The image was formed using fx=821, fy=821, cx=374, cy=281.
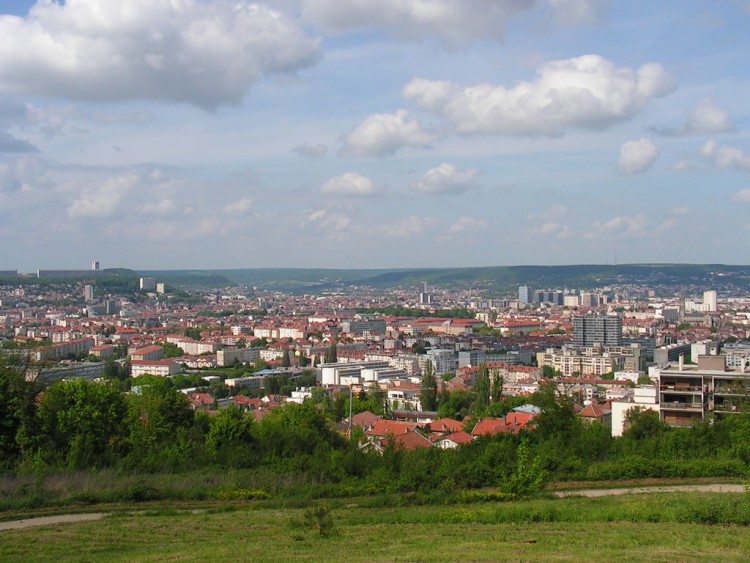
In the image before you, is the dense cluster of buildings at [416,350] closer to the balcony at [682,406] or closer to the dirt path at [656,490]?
the balcony at [682,406]

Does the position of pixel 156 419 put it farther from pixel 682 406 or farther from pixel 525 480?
pixel 682 406

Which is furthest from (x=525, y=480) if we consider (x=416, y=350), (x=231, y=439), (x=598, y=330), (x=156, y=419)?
(x=598, y=330)

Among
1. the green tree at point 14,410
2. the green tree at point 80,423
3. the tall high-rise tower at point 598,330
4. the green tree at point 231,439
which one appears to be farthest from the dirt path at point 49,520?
the tall high-rise tower at point 598,330

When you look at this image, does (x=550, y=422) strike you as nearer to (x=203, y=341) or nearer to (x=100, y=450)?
(x=100, y=450)

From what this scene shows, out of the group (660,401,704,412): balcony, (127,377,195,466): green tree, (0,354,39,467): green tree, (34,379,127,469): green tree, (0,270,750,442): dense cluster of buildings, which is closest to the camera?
(34,379,127,469): green tree

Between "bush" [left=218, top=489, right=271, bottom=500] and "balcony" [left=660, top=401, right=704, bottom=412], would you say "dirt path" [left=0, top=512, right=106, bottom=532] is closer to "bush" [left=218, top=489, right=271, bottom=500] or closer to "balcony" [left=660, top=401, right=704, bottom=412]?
"bush" [left=218, top=489, right=271, bottom=500]

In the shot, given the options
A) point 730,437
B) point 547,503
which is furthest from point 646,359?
point 547,503

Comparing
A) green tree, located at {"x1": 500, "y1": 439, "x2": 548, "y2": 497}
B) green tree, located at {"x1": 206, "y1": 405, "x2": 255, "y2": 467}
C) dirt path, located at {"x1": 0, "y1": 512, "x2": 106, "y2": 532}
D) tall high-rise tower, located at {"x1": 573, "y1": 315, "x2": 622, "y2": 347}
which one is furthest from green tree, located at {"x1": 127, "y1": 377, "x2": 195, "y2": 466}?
tall high-rise tower, located at {"x1": 573, "y1": 315, "x2": 622, "y2": 347}
